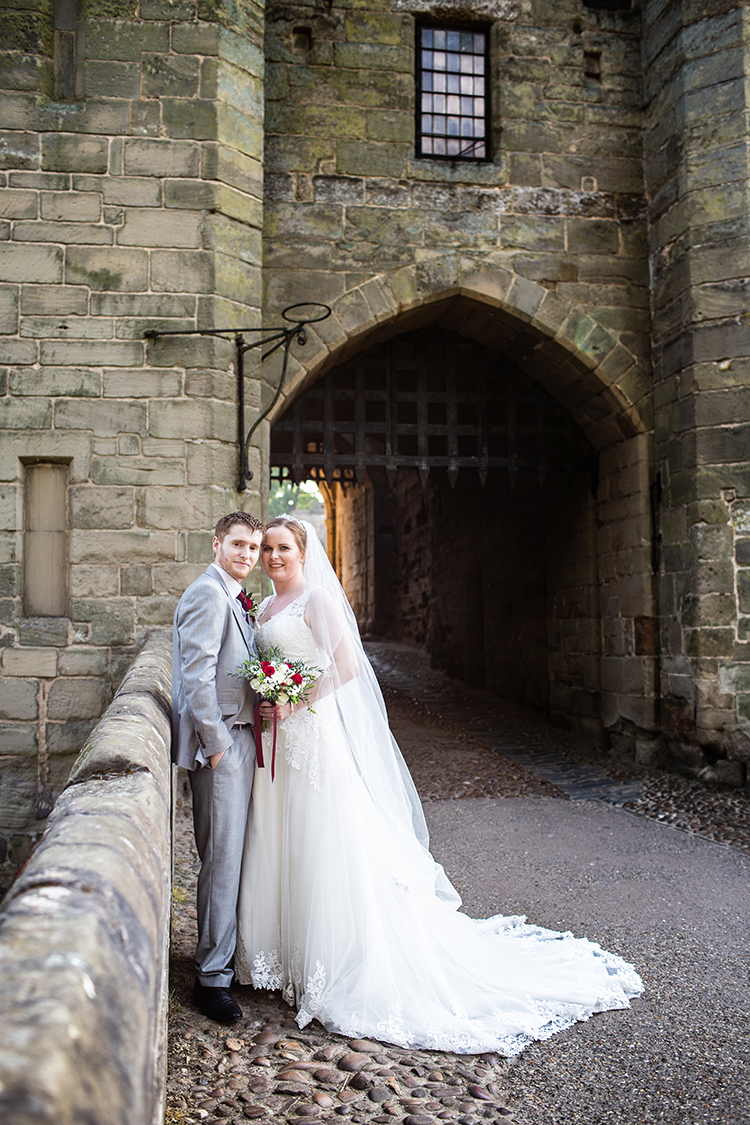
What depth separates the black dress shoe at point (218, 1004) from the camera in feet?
8.22

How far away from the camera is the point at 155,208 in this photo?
5.41 metres

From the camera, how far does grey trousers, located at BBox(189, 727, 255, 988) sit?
2611 millimetres

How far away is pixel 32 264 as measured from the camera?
17.4ft

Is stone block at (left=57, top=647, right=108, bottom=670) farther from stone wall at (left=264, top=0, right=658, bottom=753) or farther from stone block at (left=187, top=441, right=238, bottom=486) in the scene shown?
stone wall at (left=264, top=0, right=658, bottom=753)

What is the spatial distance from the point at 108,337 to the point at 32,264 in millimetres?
674

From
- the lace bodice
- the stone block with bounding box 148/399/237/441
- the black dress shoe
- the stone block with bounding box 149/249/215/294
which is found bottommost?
the black dress shoe

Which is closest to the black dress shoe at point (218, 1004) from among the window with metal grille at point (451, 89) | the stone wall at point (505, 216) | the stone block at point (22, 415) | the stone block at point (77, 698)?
the stone block at point (77, 698)

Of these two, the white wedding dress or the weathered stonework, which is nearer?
the white wedding dress

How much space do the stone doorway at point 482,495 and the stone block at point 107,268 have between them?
1.66 metres

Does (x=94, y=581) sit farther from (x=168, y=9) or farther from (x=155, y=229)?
(x=168, y=9)

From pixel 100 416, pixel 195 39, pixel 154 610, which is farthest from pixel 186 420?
pixel 195 39

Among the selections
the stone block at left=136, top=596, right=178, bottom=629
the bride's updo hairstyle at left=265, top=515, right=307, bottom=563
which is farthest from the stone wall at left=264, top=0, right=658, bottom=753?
the bride's updo hairstyle at left=265, top=515, right=307, bottom=563

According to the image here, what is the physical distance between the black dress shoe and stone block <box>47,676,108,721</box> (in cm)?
286

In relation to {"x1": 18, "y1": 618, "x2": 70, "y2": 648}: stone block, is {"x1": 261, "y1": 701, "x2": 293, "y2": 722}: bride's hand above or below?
below
